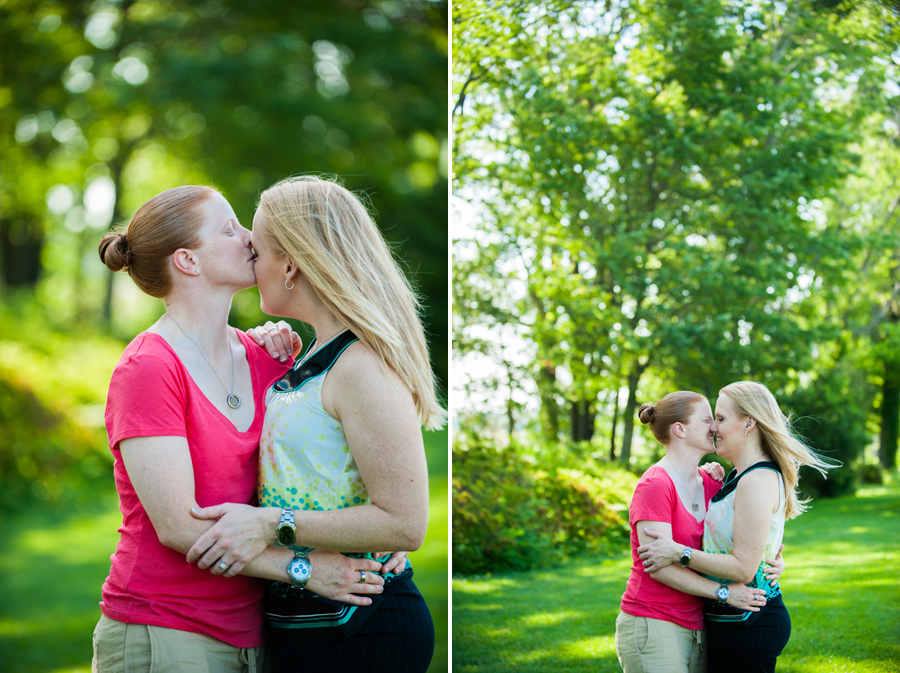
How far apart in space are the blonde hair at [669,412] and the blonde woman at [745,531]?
10 cm

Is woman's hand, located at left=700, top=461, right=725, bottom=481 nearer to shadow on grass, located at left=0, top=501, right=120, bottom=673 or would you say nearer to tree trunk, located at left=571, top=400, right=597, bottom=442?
tree trunk, located at left=571, top=400, right=597, bottom=442

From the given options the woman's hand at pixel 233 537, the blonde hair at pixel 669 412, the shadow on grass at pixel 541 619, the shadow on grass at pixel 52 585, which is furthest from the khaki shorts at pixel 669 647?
the shadow on grass at pixel 52 585

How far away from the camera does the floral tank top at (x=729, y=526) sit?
2291mm

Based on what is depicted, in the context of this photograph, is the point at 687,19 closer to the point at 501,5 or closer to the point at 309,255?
the point at 501,5

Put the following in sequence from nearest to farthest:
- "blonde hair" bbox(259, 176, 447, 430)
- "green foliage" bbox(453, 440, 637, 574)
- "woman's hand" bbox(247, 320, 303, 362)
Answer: "blonde hair" bbox(259, 176, 447, 430) → "woman's hand" bbox(247, 320, 303, 362) → "green foliage" bbox(453, 440, 637, 574)

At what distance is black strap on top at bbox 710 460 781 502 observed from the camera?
90.0 inches

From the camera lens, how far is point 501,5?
3.88 m

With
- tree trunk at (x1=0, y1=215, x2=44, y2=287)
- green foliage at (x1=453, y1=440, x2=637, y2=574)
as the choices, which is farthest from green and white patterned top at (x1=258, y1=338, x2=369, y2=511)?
tree trunk at (x1=0, y1=215, x2=44, y2=287)

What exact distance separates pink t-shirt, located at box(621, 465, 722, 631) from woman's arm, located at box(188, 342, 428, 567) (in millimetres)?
955

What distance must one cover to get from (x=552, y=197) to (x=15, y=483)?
237 inches

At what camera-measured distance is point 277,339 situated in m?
2.11

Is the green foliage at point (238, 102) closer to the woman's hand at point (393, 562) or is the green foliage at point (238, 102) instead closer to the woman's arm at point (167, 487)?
the woman's hand at point (393, 562)

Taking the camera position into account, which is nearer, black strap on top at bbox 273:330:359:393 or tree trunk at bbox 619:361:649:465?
black strap on top at bbox 273:330:359:393

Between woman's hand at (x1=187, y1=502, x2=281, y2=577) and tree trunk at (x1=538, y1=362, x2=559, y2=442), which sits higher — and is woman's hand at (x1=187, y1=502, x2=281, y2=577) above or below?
above
